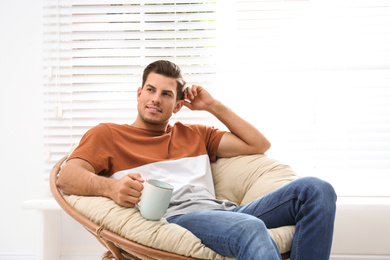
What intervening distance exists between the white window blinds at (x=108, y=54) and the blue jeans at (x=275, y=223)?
44.9 inches

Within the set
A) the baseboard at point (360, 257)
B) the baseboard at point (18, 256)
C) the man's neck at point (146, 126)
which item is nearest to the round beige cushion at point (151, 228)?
the man's neck at point (146, 126)

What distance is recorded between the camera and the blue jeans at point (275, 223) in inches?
52.9

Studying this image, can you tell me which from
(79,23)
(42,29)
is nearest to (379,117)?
(79,23)

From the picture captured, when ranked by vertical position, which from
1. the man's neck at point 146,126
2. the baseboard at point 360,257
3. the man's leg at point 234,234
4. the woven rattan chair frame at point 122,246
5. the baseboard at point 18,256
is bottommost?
the baseboard at point 18,256

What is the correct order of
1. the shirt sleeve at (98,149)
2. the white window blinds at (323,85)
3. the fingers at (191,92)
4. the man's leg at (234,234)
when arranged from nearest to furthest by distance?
the man's leg at (234,234) → the shirt sleeve at (98,149) → the fingers at (191,92) → the white window blinds at (323,85)

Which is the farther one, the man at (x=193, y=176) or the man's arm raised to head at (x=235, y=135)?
the man's arm raised to head at (x=235, y=135)

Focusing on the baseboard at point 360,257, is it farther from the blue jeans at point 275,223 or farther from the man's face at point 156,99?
the man's face at point 156,99

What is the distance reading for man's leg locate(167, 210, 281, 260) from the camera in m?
1.31

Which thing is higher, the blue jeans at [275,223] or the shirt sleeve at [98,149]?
the shirt sleeve at [98,149]

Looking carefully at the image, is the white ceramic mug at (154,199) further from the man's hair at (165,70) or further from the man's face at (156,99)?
the man's hair at (165,70)

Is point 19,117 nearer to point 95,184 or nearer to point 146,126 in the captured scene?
point 146,126

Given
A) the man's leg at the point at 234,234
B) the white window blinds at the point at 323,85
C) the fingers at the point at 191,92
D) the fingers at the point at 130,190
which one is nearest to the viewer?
the man's leg at the point at 234,234

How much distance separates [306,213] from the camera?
1.54m

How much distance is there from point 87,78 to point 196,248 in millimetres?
1612
